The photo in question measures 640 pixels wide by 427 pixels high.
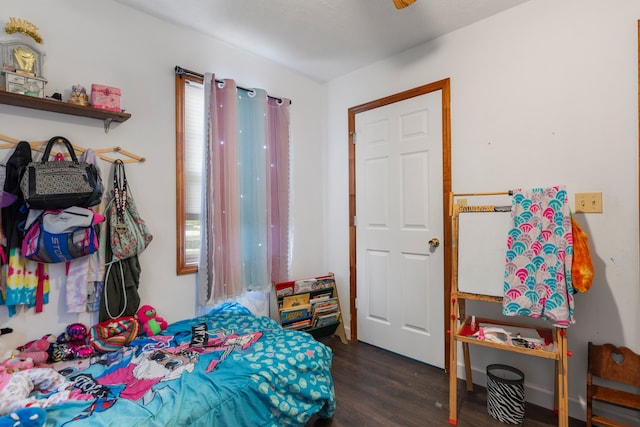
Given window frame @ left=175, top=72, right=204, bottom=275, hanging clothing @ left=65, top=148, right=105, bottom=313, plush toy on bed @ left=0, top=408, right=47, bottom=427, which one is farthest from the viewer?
window frame @ left=175, top=72, right=204, bottom=275

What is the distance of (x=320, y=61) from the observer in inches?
114

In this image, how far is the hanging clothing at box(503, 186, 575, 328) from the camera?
1.66 meters

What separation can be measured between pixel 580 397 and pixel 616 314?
20.7 inches

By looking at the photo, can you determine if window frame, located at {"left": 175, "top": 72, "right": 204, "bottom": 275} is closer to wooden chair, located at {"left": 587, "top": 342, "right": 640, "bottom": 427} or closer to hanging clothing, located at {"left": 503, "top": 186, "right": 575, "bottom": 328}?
hanging clothing, located at {"left": 503, "top": 186, "right": 575, "bottom": 328}

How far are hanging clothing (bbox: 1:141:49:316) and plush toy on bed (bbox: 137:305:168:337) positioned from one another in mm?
537

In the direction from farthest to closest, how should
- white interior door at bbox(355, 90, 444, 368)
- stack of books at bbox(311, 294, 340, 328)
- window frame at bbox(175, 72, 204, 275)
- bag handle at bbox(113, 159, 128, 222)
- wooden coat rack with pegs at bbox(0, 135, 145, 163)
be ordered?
stack of books at bbox(311, 294, 340, 328) → white interior door at bbox(355, 90, 444, 368) → window frame at bbox(175, 72, 204, 275) → bag handle at bbox(113, 159, 128, 222) → wooden coat rack with pegs at bbox(0, 135, 145, 163)

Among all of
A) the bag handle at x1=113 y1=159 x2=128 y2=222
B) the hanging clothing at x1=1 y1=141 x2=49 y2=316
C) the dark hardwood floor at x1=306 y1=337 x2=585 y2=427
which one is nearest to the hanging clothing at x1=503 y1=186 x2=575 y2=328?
the dark hardwood floor at x1=306 y1=337 x2=585 y2=427

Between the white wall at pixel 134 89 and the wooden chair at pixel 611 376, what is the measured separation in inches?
96.9

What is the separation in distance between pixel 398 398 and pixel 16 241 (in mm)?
2321

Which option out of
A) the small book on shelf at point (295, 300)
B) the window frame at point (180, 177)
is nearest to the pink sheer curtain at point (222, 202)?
the window frame at point (180, 177)

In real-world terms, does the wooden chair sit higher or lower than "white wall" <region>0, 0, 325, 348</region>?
lower

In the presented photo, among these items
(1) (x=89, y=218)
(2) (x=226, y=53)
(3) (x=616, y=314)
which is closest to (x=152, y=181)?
(1) (x=89, y=218)

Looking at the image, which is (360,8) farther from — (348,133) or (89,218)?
(89,218)

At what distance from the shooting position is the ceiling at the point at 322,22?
2104mm
